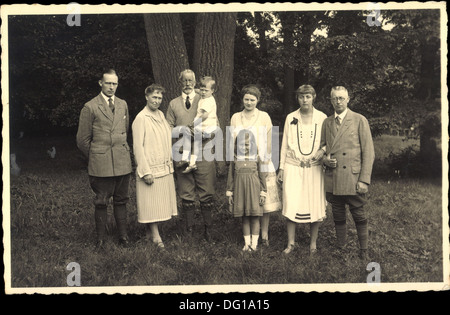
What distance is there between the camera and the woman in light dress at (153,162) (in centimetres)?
520

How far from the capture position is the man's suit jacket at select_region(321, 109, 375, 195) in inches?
198

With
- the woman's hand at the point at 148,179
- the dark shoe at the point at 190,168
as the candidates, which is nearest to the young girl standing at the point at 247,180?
the dark shoe at the point at 190,168

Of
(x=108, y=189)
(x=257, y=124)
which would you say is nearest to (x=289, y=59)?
(x=257, y=124)

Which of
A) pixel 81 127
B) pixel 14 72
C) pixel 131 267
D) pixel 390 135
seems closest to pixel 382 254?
pixel 390 135

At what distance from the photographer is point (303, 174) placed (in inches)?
207

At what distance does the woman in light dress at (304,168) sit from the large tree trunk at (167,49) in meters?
2.10

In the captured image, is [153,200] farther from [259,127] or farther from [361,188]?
[361,188]

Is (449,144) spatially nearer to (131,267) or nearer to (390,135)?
(390,135)

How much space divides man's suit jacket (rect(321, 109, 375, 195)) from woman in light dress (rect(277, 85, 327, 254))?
0.24 meters

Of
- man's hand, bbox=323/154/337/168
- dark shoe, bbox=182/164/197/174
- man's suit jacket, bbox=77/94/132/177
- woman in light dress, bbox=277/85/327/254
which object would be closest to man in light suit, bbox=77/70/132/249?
man's suit jacket, bbox=77/94/132/177

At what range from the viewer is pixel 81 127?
203 inches

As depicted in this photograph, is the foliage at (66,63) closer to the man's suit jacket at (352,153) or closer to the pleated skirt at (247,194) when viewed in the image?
the pleated skirt at (247,194)

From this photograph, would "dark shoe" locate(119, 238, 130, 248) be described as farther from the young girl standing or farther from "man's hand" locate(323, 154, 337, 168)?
"man's hand" locate(323, 154, 337, 168)

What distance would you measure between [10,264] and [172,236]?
1.94 meters
